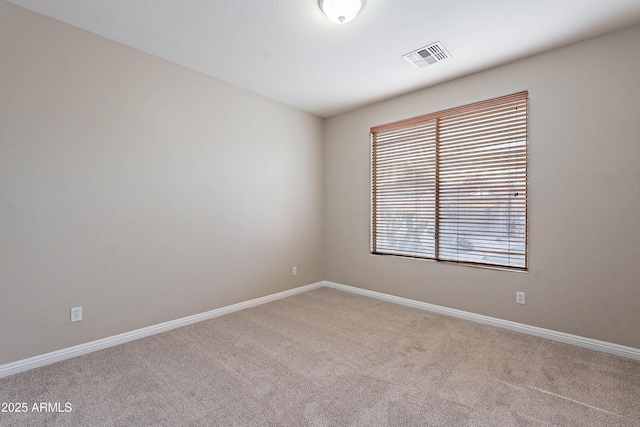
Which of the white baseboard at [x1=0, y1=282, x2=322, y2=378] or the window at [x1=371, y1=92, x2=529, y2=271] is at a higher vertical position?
the window at [x1=371, y1=92, x2=529, y2=271]

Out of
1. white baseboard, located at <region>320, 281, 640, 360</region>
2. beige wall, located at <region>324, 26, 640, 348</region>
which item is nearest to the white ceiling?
beige wall, located at <region>324, 26, 640, 348</region>

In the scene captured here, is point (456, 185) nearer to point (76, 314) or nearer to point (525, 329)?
point (525, 329)

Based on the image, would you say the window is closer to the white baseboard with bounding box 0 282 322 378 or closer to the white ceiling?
the white ceiling

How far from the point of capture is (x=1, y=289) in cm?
217

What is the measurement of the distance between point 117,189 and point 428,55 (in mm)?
3200

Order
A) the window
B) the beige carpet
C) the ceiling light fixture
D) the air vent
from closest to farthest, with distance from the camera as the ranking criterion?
the beige carpet
the ceiling light fixture
the air vent
the window

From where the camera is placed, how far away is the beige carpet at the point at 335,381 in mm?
1752

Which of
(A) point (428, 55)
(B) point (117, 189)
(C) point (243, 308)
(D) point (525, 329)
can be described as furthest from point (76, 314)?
(D) point (525, 329)

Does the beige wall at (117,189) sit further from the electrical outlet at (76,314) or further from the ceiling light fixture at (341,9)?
the ceiling light fixture at (341,9)

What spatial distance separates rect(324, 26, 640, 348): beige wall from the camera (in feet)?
8.08

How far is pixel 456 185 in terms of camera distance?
11.4ft

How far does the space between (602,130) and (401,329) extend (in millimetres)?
2550

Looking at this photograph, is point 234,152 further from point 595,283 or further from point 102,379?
point 595,283

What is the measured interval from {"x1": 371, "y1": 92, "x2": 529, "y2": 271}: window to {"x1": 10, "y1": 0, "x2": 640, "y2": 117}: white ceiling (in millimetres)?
580
